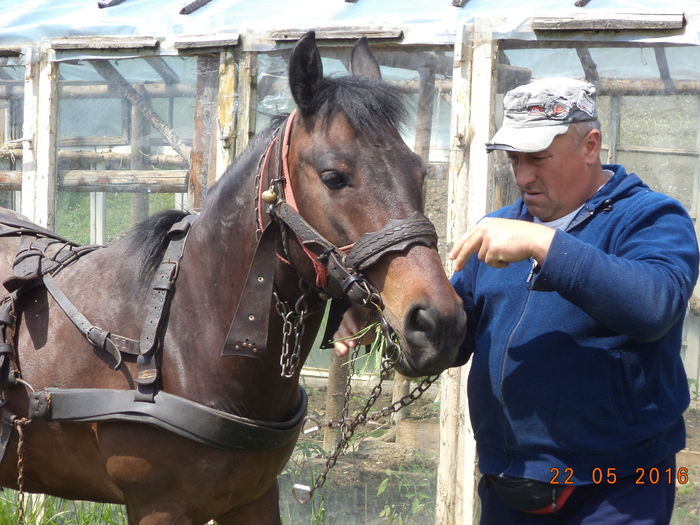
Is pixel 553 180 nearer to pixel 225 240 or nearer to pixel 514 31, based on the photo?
pixel 225 240

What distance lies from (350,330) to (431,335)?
2.13 feet

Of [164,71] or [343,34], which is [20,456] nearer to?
[343,34]

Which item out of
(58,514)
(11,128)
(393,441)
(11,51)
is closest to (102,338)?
(58,514)

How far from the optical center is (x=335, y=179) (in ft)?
7.45

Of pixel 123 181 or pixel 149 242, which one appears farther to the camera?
pixel 123 181

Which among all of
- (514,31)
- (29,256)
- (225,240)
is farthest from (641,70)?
(29,256)

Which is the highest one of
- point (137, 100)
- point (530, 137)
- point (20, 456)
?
point (530, 137)

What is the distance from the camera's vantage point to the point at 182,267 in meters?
2.68

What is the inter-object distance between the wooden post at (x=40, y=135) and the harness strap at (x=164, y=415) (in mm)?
2641

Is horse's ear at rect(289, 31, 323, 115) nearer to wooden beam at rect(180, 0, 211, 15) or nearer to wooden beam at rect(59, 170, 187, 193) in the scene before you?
wooden beam at rect(59, 170, 187, 193)

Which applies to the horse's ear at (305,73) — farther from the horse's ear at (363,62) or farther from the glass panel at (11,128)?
the glass panel at (11,128)

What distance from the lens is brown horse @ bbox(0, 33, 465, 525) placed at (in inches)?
86.4

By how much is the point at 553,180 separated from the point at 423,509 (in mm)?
2633

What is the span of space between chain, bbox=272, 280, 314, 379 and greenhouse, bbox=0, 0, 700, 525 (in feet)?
5.33
